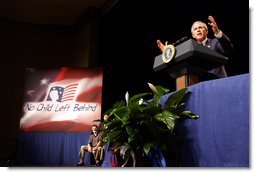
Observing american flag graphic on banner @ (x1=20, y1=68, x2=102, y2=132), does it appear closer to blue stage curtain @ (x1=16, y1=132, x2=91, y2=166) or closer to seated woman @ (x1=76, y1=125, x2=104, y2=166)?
blue stage curtain @ (x1=16, y1=132, x2=91, y2=166)

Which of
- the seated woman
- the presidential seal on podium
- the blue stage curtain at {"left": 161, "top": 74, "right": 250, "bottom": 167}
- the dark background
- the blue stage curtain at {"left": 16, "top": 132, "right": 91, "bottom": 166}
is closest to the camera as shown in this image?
the blue stage curtain at {"left": 161, "top": 74, "right": 250, "bottom": 167}

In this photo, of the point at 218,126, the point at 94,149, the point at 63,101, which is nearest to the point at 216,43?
the point at 218,126

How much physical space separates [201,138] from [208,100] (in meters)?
0.15

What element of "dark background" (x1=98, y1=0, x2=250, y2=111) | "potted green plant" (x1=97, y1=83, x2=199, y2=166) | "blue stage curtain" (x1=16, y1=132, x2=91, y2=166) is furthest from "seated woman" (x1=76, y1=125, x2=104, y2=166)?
"potted green plant" (x1=97, y1=83, x2=199, y2=166)

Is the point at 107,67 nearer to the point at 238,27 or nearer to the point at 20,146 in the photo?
the point at 20,146

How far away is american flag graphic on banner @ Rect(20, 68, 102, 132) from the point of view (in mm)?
3816

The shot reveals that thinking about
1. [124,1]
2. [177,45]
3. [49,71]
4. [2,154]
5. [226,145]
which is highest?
[124,1]

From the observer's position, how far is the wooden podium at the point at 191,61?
131 centimetres

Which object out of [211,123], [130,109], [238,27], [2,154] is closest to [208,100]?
[211,123]

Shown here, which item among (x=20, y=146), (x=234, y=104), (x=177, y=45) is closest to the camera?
(x=234, y=104)

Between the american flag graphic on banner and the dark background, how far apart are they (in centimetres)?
42

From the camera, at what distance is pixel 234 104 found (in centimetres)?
103

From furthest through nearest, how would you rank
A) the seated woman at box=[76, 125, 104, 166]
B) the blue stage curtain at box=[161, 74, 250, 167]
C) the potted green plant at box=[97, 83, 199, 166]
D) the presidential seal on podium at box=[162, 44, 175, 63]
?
the seated woman at box=[76, 125, 104, 166]
the presidential seal on podium at box=[162, 44, 175, 63]
the potted green plant at box=[97, 83, 199, 166]
the blue stage curtain at box=[161, 74, 250, 167]

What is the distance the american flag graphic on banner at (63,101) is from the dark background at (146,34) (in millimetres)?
419
